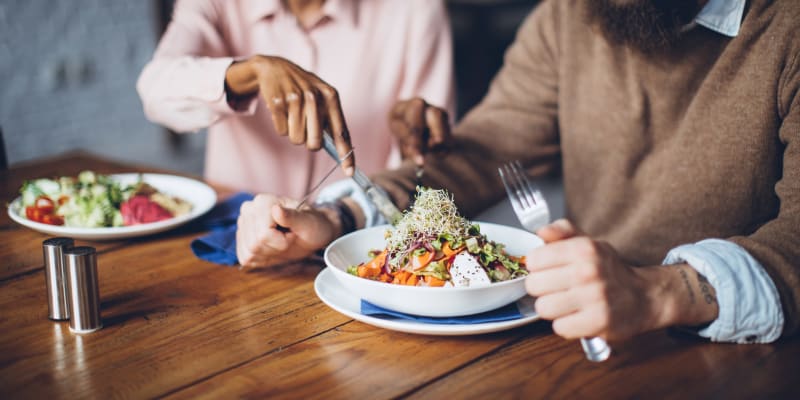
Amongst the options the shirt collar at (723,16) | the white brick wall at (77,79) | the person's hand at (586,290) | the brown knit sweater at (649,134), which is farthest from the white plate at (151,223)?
the white brick wall at (77,79)

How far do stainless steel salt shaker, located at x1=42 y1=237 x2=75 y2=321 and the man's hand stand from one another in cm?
61

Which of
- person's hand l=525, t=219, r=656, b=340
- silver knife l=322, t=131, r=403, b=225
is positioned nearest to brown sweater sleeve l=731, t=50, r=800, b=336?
person's hand l=525, t=219, r=656, b=340

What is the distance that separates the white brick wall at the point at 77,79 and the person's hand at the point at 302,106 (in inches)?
140

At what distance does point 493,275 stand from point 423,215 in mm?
135

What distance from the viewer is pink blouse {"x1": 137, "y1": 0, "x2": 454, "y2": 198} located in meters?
1.87

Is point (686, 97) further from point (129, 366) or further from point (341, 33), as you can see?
point (129, 366)

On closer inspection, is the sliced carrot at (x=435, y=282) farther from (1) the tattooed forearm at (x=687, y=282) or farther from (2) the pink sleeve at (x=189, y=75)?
(2) the pink sleeve at (x=189, y=75)

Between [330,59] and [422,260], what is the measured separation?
43.7 inches

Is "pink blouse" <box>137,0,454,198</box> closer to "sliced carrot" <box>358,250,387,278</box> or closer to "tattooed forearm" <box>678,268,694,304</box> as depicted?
"sliced carrot" <box>358,250,387,278</box>

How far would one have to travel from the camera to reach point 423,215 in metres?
1.02

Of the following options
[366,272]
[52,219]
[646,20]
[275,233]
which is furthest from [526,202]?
[52,219]

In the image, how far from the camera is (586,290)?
803 mm

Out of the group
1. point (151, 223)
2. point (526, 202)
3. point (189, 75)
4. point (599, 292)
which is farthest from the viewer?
point (189, 75)

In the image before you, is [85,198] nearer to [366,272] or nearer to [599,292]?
[366,272]
